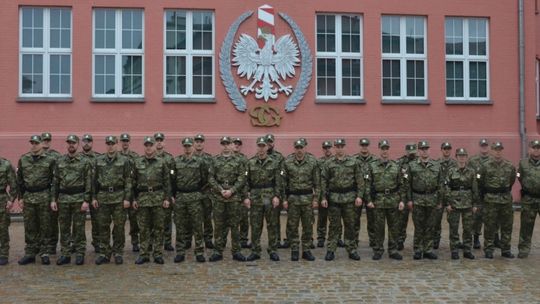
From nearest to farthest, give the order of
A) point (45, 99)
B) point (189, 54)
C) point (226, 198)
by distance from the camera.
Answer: point (226, 198) < point (45, 99) < point (189, 54)

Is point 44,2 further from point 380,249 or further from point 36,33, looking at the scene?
point 380,249

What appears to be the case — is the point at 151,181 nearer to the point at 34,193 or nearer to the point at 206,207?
the point at 206,207

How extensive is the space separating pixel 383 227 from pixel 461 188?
4.46ft

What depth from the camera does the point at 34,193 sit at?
28.0ft

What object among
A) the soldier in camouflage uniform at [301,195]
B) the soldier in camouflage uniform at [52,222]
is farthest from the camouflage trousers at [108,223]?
the soldier in camouflage uniform at [301,195]

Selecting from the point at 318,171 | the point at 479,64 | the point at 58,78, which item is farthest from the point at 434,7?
the point at 58,78

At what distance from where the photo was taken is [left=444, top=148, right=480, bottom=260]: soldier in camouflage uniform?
29.5 ft

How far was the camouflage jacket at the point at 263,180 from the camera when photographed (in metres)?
8.91

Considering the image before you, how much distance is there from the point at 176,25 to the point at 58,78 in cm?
336

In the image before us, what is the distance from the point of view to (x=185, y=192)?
881 centimetres

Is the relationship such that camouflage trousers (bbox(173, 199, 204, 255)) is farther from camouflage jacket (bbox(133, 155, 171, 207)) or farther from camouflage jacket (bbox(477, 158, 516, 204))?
camouflage jacket (bbox(477, 158, 516, 204))

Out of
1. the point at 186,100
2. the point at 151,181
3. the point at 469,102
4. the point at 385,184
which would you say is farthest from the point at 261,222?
the point at 469,102

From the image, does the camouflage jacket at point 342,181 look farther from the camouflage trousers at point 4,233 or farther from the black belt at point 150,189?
the camouflage trousers at point 4,233

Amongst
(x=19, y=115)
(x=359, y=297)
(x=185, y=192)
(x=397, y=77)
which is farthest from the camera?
(x=397, y=77)
